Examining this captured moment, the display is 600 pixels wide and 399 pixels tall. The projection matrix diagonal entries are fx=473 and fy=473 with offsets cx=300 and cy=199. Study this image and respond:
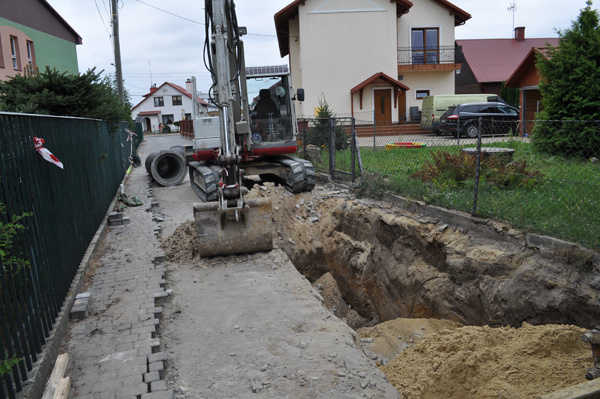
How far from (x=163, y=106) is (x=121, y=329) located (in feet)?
244

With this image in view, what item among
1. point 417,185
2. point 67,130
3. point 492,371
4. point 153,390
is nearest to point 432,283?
point 417,185

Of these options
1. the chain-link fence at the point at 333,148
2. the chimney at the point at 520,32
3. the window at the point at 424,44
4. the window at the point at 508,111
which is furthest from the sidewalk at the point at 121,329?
the chimney at the point at 520,32

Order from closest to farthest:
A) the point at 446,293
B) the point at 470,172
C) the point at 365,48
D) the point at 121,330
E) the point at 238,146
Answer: the point at 121,330 → the point at 446,293 → the point at 470,172 → the point at 238,146 → the point at 365,48

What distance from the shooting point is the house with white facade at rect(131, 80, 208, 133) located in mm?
74000

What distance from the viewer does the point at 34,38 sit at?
22125 mm

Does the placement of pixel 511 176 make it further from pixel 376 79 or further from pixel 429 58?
pixel 429 58

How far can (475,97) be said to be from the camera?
80.3 ft

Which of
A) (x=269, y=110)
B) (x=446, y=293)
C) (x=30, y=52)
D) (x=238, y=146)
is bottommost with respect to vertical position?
(x=446, y=293)

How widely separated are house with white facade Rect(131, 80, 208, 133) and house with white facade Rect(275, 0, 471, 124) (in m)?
49.2

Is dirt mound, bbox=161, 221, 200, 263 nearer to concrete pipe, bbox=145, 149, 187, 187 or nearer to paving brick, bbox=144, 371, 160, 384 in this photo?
paving brick, bbox=144, 371, 160, 384

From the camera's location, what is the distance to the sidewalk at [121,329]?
4.01 m

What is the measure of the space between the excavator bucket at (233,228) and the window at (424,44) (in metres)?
24.2

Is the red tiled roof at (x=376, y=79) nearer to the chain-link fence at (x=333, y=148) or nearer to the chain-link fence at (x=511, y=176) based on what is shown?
the chain-link fence at (x=333, y=148)

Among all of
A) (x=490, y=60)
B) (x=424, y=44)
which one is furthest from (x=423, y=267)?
(x=490, y=60)
